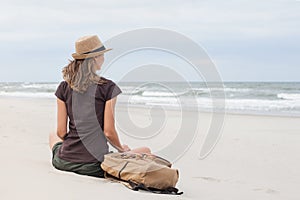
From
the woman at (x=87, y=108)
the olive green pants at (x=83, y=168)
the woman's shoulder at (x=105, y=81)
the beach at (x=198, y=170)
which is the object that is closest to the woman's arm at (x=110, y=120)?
the woman at (x=87, y=108)

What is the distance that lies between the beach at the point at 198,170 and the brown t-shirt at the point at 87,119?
0.22 meters

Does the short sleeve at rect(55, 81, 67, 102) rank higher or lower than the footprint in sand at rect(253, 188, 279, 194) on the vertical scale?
higher

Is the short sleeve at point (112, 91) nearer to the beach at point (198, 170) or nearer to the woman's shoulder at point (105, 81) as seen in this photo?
the woman's shoulder at point (105, 81)

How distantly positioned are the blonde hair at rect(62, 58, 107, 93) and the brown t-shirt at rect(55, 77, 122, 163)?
0.05 meters

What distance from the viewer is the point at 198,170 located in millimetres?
5066

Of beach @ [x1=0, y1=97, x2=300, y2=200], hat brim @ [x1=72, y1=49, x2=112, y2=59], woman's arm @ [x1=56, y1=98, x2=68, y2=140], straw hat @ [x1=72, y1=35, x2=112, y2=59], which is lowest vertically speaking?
beach @ [x1=0, y1=97, x2=300, y2=200]

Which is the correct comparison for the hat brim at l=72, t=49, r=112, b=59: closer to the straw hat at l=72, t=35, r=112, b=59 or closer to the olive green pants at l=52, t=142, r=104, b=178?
the straw hat at l=72, t=35, r=112, b=59

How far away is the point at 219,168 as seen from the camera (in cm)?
525

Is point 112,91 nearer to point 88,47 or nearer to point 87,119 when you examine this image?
point 87,119

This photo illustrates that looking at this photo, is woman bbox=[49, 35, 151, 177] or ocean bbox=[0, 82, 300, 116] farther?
ocean bbox=[0, 82, 300, 116]

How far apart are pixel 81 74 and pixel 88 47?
268 millimetres

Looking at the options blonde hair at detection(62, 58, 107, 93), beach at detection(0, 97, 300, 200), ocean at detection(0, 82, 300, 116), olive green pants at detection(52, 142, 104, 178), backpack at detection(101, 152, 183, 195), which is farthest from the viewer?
ocean at detection(0, 82, 300, 116)

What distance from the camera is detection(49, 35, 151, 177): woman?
12.0 ft

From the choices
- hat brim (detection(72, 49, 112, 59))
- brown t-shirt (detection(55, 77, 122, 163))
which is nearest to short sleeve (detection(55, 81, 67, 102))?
brown t-shirt (detection(55, 77, 122, 163))
